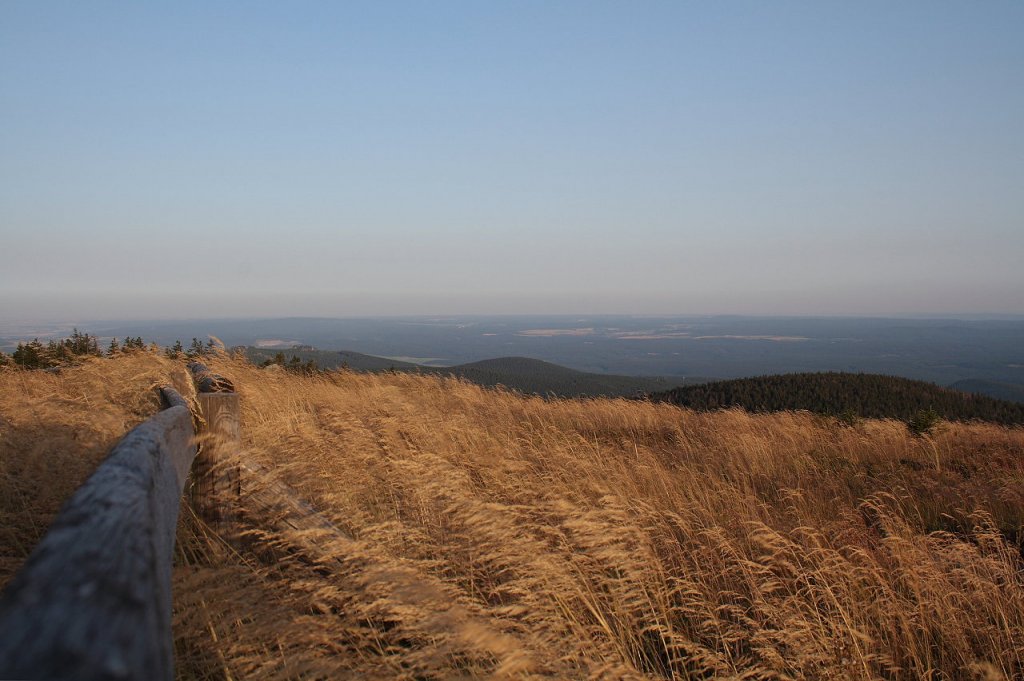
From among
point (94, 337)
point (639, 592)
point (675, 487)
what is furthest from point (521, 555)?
point (94, 337)

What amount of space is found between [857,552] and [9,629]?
4502 mm

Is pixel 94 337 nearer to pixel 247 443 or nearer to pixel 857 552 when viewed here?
pixel 247 443

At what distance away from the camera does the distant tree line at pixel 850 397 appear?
60.3 ft

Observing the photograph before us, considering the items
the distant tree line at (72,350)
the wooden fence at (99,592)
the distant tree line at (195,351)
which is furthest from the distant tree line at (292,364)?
the wooden fence at (99,592)

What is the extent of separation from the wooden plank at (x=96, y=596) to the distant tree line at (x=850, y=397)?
1765 cm

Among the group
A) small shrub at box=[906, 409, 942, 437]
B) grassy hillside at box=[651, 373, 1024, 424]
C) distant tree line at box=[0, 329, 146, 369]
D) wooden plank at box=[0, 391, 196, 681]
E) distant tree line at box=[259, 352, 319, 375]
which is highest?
wooden plank at box=[0, 391, 196, 681]

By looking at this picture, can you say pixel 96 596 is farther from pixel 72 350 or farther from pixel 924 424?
pixel 72 350

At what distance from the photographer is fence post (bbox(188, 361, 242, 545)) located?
3.64 metres

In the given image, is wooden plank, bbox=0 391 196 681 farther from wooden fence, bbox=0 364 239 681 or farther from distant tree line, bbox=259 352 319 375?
distant tree line, bbox=259 352 319 375

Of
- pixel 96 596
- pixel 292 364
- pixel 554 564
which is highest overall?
pixel 96 596

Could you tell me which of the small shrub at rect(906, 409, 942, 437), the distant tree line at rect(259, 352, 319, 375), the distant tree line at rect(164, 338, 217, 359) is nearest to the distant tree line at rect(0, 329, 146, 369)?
the distant tree line at rect(164, 338, 217, 359)

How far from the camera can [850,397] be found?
64.2 ft

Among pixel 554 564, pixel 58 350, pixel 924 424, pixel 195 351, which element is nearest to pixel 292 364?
pixel 195 351

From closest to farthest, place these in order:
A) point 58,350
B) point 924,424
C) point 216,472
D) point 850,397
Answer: point 216,472, point 924,424, point 58,350, point 850,397
